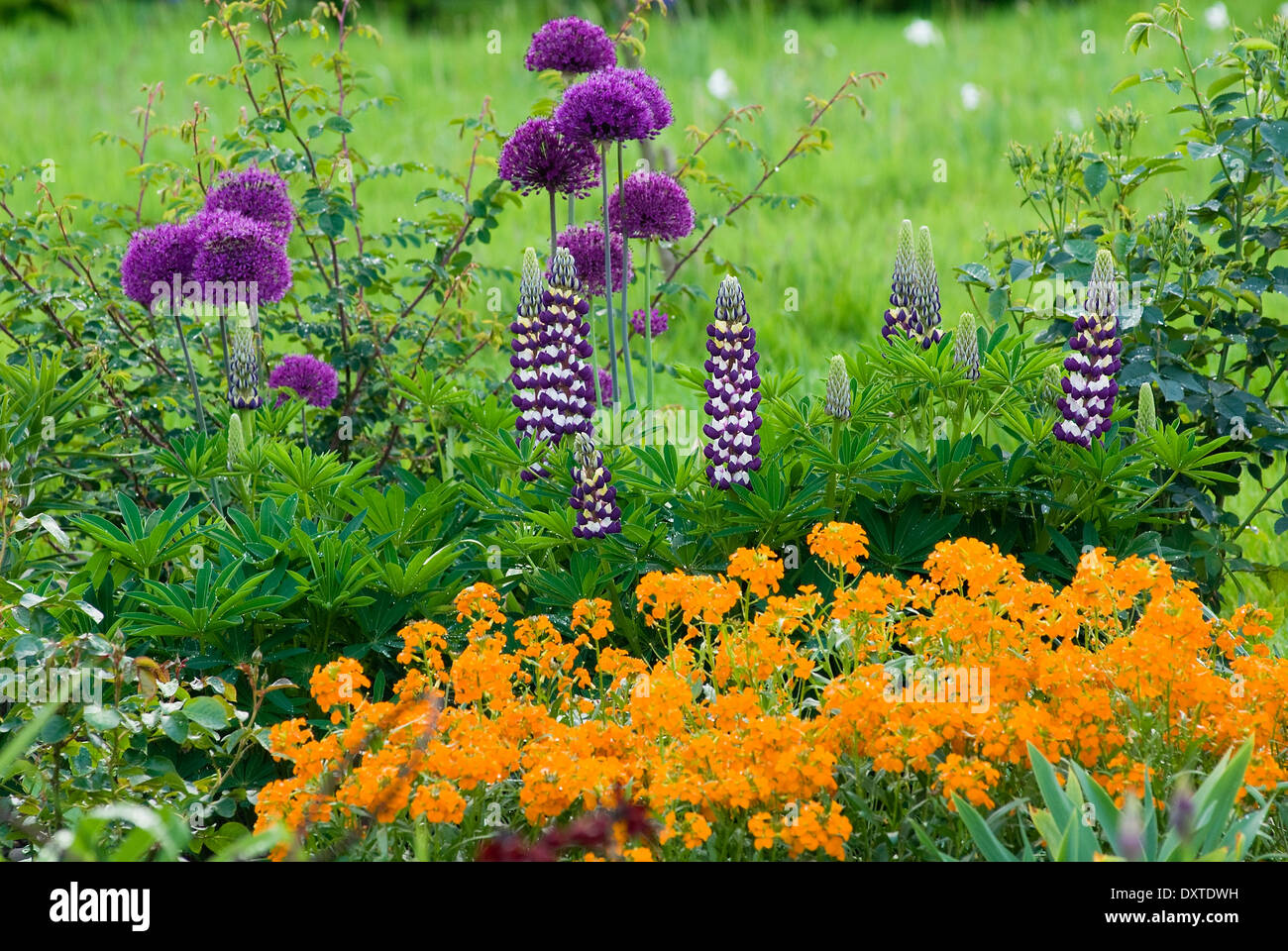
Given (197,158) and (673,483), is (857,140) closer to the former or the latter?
(197,158)

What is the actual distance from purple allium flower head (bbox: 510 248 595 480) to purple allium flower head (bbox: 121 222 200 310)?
35.9 inches

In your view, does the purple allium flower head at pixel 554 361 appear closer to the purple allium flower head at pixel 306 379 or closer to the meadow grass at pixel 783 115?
the purple allium flower head at pixel 306 379

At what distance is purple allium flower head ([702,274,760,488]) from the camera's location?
2943 millimetres

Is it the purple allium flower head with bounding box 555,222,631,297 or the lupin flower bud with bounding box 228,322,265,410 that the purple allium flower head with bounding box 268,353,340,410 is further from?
the purple allium flower head with bounding box 555,222,631,297

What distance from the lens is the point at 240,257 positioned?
3.29 meters

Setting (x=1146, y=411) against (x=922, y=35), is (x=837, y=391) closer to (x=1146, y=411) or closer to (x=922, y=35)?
(x=1146, y=411)

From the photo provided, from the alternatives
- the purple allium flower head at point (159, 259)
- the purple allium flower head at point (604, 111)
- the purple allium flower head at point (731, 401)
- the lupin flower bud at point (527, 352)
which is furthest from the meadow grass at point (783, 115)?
the purple allium flower head at point (159, 259)

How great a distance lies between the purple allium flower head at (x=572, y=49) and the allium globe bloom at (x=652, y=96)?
0.43 ft

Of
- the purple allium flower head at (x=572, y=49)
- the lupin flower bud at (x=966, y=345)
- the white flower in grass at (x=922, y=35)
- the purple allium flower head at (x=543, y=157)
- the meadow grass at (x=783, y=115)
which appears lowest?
the lupin flower bud at (x=966, y=345)

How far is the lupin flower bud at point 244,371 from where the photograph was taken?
10.4 ft

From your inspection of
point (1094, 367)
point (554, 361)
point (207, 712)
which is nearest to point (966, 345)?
point (1094, 367)

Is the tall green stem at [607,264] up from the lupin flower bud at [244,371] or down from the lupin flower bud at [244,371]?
up

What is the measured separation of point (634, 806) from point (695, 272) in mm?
4998

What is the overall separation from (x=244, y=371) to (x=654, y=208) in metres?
1.13
